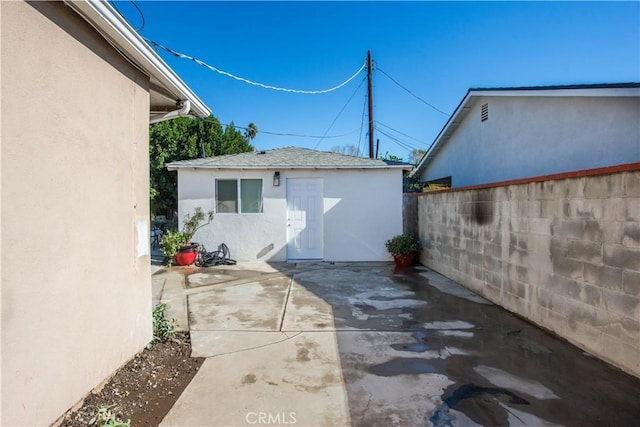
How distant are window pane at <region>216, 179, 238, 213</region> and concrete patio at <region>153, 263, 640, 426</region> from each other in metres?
4.18

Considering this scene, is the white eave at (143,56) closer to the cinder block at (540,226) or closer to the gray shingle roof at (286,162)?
the gray shingle roof at (286,162)

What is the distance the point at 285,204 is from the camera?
978 cm

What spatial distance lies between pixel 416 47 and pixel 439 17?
218cm

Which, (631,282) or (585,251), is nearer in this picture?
(631,282)

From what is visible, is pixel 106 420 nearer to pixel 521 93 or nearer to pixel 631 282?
pixel 631 282

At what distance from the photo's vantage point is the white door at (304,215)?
9.86m

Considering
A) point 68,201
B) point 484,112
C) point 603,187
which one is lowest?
point 68,201

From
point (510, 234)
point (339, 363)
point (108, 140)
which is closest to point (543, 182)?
point (510, 234)

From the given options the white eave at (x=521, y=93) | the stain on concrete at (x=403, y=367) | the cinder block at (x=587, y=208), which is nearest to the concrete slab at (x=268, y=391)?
the stain on concrete at (x=403, y=367)

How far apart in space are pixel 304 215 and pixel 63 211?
24.9 ft

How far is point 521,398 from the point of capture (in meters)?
2.73

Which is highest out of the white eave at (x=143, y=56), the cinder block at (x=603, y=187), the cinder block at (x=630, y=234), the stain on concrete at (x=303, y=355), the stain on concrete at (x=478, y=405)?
the white eave at (x=143, y=56)

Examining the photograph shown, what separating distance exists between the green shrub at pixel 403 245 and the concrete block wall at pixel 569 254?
2.63 m

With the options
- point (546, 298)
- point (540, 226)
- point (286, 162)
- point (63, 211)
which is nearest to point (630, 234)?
point (540, 226)
